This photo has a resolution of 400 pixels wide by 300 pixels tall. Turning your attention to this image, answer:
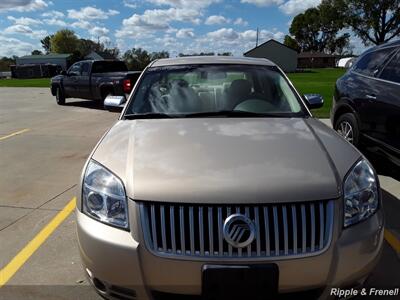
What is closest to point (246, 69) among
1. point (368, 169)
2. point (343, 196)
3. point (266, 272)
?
point (368, 169)

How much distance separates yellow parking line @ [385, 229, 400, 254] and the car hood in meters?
1.28

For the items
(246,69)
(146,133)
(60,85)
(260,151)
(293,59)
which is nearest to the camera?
(260,151)

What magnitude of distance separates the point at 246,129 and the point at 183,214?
1162 millimetres

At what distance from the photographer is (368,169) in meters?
2.85

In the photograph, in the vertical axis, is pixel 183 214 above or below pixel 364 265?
above

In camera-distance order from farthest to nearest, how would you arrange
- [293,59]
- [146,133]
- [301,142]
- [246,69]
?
[293,59], [246,69], [146,133], [301,142]

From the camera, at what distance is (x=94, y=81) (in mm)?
15711

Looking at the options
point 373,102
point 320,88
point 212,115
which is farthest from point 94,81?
point 320,88

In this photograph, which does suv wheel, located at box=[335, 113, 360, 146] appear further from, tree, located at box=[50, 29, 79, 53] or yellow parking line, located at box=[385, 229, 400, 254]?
tree, located at box=[50, 29, 79, 53]

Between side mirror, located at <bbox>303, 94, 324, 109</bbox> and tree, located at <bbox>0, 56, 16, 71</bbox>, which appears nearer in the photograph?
side mirror, located at <bbox>303, 94, 324, 109</bbox>

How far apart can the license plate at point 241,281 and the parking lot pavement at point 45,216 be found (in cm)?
121

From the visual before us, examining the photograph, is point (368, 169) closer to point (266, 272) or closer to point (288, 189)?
→ point (288, 189)

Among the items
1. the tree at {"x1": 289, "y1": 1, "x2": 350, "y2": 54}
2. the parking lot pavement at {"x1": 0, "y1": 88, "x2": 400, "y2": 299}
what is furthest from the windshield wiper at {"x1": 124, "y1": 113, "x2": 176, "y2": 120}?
the tree at {"x1": 289, "y1": 1, "x2": 350, "y2": 54}

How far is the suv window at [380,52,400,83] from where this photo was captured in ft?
17.9
